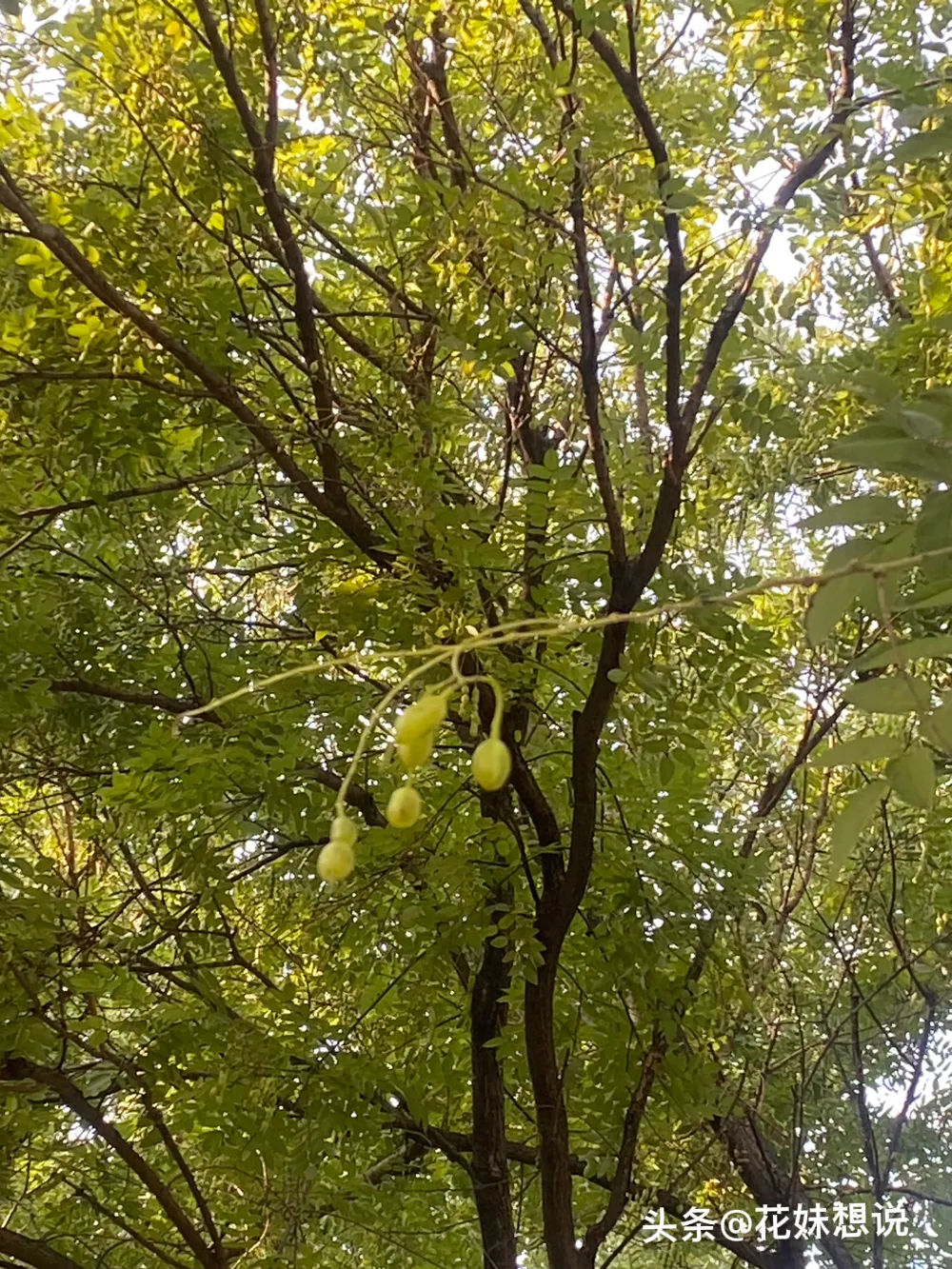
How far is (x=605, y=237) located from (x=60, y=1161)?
4.51 ft

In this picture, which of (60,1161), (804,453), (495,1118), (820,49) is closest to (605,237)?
(820,49)

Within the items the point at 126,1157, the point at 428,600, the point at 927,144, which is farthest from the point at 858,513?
the point at 126,1157

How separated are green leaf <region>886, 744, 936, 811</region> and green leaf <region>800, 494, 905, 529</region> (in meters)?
0.13

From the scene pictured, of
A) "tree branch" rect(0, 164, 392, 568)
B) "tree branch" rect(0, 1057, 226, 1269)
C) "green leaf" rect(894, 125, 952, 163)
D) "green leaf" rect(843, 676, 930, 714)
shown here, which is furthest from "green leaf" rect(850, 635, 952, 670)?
"tree branch" rect(0, 1057, 226, 1269)

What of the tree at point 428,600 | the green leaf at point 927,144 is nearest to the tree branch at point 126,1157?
the tree at point 428,600

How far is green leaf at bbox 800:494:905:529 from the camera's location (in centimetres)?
61

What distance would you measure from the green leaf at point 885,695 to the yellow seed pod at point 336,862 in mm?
284

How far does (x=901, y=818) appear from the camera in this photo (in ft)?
6.02

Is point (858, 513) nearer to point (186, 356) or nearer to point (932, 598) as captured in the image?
point (932, 598)

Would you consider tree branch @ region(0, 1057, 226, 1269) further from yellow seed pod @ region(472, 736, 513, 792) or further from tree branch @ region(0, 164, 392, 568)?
yellow seed pod @ region(472, 736, 513, 792)

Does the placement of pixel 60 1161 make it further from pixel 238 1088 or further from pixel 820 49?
pixel 820 49

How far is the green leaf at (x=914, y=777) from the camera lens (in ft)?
1.87

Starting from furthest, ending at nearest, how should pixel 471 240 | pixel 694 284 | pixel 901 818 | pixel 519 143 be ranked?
pixel 901 818 → pixel 694 284 → pixel 519 143 → pixel 471 240

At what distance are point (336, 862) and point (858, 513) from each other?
1.18 ft
